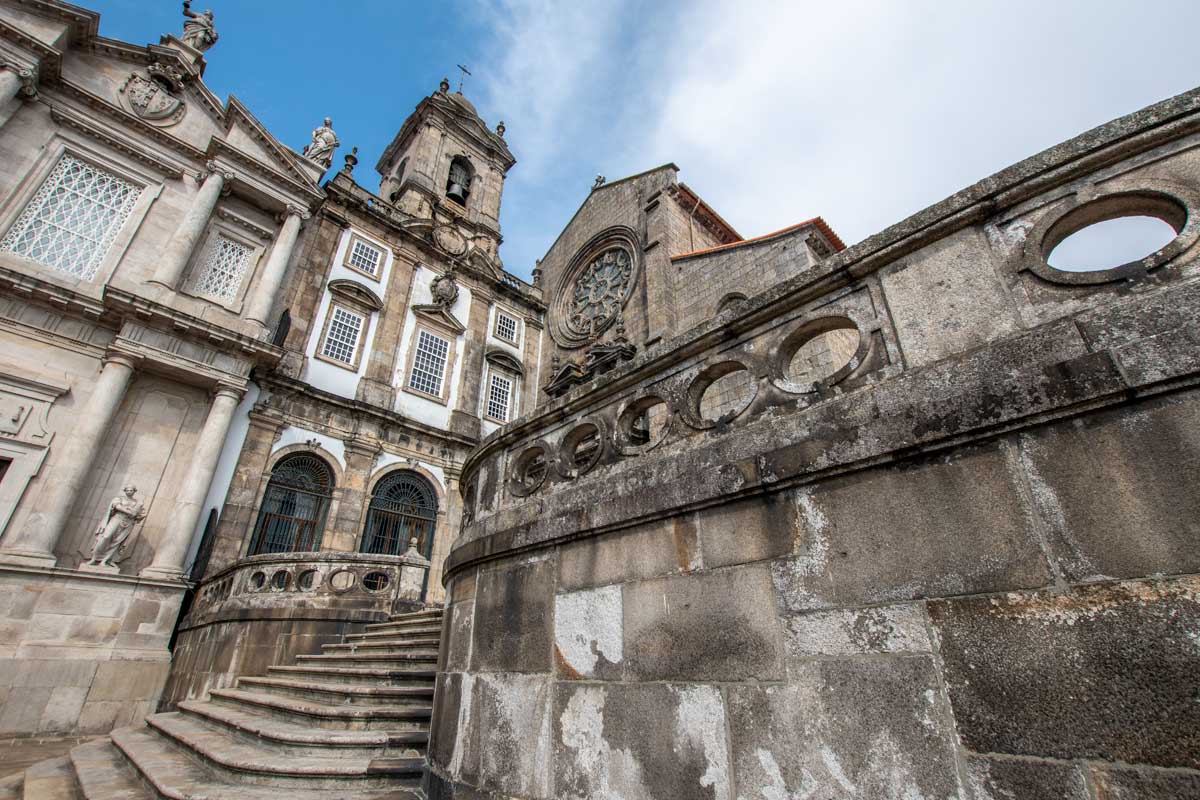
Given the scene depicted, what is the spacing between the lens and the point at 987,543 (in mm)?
1801

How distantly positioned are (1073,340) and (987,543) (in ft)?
2.39

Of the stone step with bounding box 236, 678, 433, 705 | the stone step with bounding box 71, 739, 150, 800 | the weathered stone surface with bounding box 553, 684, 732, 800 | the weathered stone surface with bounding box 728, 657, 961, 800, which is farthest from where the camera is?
the stone step with bounding box 236, 678, 433, 705

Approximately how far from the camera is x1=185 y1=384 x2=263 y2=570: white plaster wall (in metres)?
11.4

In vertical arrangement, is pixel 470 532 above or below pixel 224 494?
below

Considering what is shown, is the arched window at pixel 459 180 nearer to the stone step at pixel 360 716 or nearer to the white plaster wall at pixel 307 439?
the white plaster wall at pixel 307 439

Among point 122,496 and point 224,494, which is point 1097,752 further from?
point 224,494

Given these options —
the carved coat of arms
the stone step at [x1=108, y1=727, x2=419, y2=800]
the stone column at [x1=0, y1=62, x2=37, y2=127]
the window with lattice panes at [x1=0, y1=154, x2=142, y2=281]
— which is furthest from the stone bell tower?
the stone step at [x1=108, y1=727, x2=419, y2=800]

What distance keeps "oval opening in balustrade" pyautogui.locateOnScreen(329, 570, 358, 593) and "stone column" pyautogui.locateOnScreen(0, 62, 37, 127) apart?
12.0 metres

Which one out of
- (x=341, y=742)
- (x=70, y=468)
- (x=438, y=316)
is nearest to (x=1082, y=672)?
(x=341, y=742)

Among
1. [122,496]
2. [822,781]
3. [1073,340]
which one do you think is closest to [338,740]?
[822,781]

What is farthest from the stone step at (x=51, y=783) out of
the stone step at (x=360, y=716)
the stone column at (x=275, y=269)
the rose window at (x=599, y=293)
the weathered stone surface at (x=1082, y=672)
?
the rose window at (x=599, y=293)

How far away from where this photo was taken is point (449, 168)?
23578mm

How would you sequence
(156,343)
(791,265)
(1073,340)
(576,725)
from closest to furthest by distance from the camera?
(1073,340)
(576,725)
(156,343)
(791,265)

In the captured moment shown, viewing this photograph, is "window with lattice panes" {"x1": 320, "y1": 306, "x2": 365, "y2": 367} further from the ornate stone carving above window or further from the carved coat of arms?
the ornate stone carving above window
